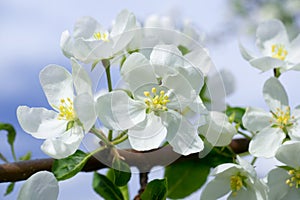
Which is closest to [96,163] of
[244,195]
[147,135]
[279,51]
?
[147,135]

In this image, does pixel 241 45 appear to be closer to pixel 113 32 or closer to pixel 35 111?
pixel 113 32

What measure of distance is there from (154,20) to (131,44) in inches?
15.9

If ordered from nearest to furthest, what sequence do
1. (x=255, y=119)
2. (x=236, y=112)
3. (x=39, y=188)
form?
(x=39, y=188)
(x=255, y=119)
(x=236, y=112)

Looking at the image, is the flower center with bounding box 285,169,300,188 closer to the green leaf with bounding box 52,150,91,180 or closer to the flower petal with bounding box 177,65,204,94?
the flower petal with bounding box 177,65,204,94

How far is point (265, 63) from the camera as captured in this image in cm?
106

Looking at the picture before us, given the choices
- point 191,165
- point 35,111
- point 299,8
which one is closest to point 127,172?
point 35,111

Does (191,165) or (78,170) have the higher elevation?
(78,170)

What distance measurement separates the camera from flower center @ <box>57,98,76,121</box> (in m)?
0.92

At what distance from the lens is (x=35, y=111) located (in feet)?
3.00

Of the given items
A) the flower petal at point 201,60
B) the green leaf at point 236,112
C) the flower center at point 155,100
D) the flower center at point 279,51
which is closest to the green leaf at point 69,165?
the flower center at point 155,100

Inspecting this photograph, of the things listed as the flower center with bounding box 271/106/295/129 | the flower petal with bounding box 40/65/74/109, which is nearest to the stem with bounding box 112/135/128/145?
the flower petal with bounding box 40/65/74/109

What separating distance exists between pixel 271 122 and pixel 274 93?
0.19 feet

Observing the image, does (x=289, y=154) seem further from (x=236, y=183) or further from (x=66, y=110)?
(x=66, y=110)

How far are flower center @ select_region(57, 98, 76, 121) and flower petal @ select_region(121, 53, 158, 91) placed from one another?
0.38 feet
